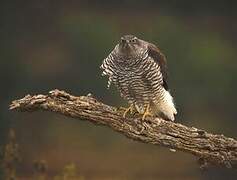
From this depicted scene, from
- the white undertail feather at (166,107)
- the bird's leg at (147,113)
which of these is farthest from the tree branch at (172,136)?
the white undertail feather at (166,107)

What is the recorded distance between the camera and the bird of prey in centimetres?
364

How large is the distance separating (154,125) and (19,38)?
1628 millimetres

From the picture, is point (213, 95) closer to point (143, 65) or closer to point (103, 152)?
point (103, 152)

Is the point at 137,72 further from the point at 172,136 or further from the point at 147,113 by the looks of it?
the point at 172,136

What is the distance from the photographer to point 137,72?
3660 mm

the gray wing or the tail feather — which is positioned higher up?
the gray wing

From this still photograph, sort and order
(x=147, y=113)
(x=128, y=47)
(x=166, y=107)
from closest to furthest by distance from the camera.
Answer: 1. (x=128, y=47)
2. (x=147, y=113)
3. (x=166, y=107)

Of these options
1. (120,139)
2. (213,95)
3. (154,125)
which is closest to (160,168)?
(120,139)

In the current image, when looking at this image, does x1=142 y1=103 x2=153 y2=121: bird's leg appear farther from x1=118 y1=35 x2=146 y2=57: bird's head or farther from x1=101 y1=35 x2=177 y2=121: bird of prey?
x1=118 y1=35 x2=146 y2=57: bird's head

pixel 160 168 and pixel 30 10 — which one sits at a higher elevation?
pixel 30 10

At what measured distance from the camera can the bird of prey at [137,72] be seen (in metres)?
3.64

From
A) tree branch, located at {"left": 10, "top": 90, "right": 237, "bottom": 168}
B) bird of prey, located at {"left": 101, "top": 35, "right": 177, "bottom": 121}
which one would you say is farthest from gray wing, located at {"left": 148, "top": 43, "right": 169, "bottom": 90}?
tree branch, located at {"left": 10, "top": 90, "right": 237, "bottom": 168}

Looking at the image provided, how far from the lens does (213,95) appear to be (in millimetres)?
4957

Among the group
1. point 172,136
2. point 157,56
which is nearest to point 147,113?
point 172,136
